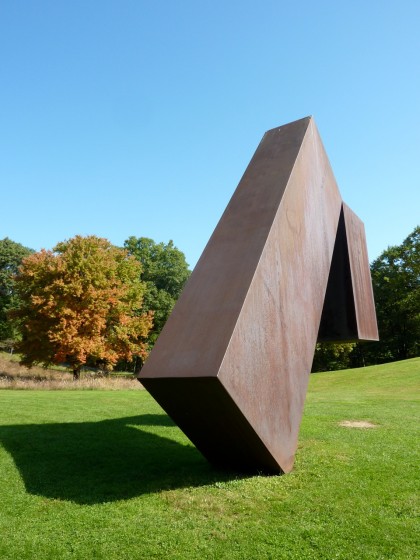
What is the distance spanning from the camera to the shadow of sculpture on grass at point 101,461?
18.6 ft

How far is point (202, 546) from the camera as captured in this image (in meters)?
4.07

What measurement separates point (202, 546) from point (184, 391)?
155cm

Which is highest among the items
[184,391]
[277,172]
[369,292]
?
[277,172]

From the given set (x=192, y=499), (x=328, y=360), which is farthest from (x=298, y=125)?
(x=328, y=360)

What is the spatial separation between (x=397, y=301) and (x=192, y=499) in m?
42.7

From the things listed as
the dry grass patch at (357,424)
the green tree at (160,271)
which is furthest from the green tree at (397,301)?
the dry grass patch at (357,424)

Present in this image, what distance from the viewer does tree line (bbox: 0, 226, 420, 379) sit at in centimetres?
2522

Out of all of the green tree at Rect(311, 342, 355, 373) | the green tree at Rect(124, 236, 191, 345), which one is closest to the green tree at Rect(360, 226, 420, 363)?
the green tree at Rect(311, 342, 355, 373)

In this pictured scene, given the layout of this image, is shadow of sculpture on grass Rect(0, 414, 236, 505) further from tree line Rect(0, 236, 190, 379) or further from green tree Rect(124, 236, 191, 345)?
green tree Rect(124, 236, 191, 345)

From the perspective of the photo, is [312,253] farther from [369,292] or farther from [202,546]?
[202,546]

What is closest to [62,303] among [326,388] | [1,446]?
[326,388]

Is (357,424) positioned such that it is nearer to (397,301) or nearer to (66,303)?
(66,303)

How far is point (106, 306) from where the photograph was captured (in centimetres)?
2698

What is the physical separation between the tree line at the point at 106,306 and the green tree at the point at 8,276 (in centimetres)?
16
